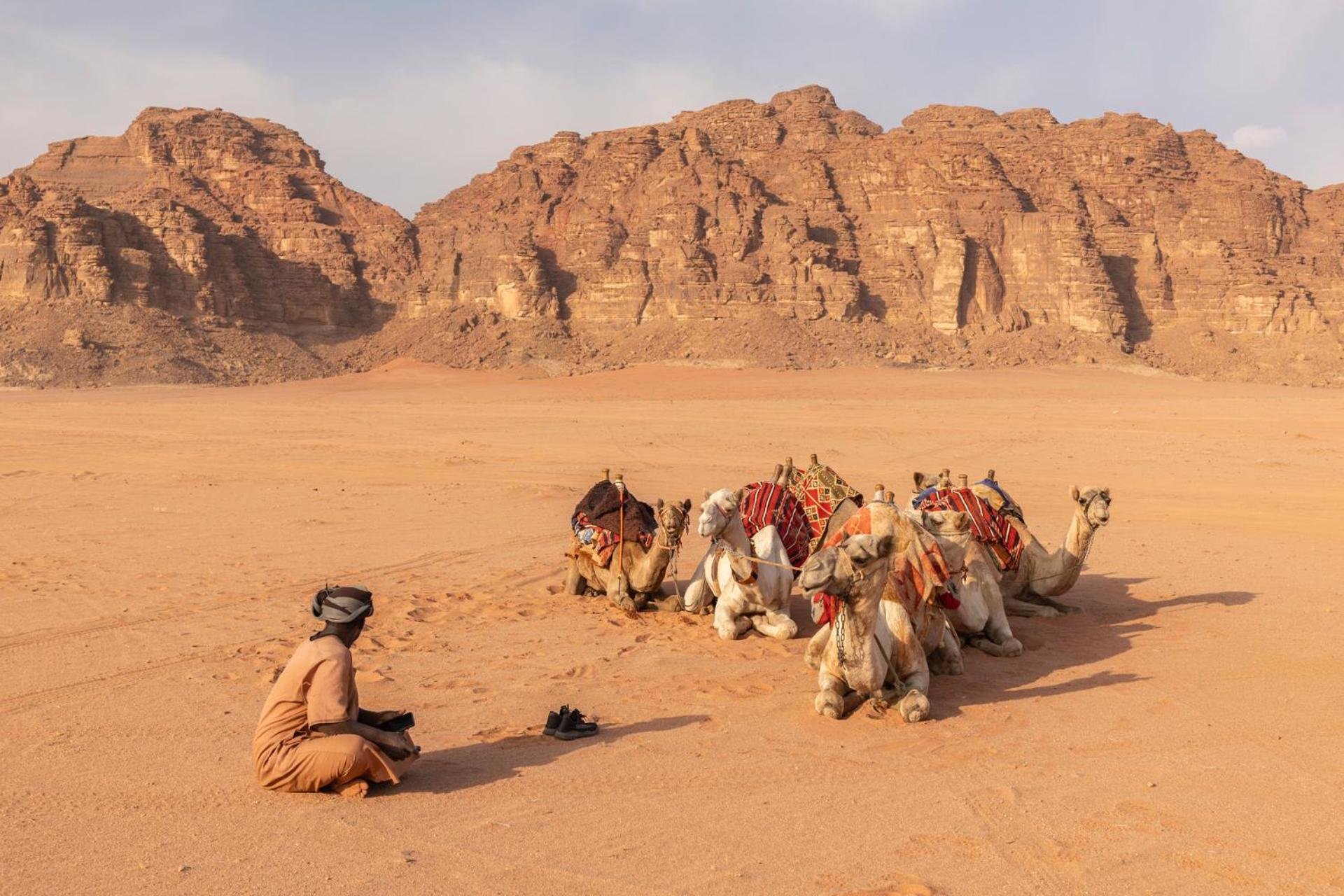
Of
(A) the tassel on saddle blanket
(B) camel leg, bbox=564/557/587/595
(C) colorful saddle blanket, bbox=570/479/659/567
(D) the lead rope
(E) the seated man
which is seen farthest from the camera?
(B) camel leg, bbox=564/557/587/595

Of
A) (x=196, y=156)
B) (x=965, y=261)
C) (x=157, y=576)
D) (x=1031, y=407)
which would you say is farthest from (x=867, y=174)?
(x=157, y=576)

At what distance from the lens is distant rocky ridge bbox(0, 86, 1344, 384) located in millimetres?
72375

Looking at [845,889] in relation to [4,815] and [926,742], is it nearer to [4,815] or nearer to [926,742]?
[926,742]

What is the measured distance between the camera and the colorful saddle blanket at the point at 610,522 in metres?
10.6

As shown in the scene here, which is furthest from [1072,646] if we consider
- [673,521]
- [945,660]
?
[673,521]

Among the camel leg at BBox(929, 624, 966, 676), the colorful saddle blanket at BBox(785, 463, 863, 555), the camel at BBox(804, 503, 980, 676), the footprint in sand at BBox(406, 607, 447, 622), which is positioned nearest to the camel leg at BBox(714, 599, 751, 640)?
the colorful saddle blanket at BBox(785, 463, 863, 555)

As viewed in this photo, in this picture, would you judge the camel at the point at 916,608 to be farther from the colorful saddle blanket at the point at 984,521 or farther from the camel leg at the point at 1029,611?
the camel leg at the point at 1029,611

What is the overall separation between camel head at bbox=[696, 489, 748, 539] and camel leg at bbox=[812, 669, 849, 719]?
1.98 m

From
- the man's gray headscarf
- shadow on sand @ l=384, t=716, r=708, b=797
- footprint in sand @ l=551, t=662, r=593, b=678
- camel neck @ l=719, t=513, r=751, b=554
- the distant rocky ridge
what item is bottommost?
footprint in sand @ l=551, t=662, r=593, b=678

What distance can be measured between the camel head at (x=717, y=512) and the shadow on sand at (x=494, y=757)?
2.08m

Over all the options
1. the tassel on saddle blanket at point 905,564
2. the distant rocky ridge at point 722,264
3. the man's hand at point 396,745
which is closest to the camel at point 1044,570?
the tassel on saddle blanket at point 905,564

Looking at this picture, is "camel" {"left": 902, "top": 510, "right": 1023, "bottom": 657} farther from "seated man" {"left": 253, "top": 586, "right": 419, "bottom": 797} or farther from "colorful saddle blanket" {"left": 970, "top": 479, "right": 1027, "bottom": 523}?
"seated man" {"left": 253, "top": 586, "right": 419, "bottom": 797}

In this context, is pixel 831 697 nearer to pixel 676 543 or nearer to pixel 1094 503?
pixel 676 543

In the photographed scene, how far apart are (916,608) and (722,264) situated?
238ft
